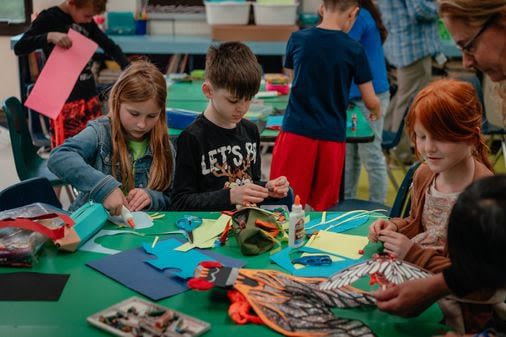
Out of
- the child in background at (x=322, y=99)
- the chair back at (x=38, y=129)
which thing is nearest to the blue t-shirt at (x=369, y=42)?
the child in background at (x=322, y=99)

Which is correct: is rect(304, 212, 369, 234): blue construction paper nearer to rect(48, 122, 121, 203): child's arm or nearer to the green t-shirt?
rect(48, 122, 121, 203): child's arm

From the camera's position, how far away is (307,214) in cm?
210

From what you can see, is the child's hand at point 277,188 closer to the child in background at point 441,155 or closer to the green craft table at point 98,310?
the child in background at point 441,155

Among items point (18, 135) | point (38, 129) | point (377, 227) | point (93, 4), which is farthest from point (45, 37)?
point (377, 227)

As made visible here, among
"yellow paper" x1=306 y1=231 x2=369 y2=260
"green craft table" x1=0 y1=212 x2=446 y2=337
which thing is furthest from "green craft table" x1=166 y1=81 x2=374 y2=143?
"green craft table" x1=0 y1=212 x2=446 y2=337

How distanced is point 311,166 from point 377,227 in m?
1.40

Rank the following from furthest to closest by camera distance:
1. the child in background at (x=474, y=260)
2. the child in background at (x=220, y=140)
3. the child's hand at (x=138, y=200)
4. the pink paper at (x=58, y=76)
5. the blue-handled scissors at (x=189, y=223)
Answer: the pink paper at (x=58, y=76) < the child in background at (x=220, y=140) < the child's hand at (x=138, y=200) < the blue-handled scissors at (x=189, y=223) < the child in background at (x=474, y=260)

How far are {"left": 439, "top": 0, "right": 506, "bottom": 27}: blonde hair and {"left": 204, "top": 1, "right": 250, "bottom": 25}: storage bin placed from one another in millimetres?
4520

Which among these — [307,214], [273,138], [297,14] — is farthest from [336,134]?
[297,14]

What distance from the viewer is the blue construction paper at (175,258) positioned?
1.64 metres

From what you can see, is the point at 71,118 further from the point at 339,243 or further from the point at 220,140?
the point at 339,243

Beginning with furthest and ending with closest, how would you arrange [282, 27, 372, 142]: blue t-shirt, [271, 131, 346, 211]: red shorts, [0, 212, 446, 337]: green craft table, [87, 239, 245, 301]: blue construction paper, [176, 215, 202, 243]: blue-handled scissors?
[271, 131, 346, 211]: red shorts, [282, 27, 372, 142]: blue t-shirt, [176, 215, 202, 243]: blue-handled scissors, [87, 239, 245, 301]: blue construction paper, [0, 212, 446, 337]: green craft table

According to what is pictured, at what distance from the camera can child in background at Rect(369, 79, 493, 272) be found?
1.77 m

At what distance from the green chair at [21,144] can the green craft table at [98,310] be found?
176cm
